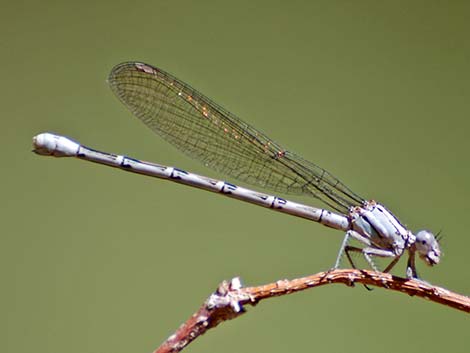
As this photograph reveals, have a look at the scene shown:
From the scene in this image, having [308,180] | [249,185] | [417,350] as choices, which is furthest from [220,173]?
[417,350]

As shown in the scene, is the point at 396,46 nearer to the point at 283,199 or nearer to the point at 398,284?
the point at 283,199

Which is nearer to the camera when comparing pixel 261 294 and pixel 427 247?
pixel 261 294

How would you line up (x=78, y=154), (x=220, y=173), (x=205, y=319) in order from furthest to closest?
(x=220, y=173) < (x=78, y=154) < (x=205, y=319)

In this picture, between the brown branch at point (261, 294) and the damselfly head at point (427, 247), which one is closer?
the brown branch at point (261, 294)

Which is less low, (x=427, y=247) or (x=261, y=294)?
(x=427, y=247)
